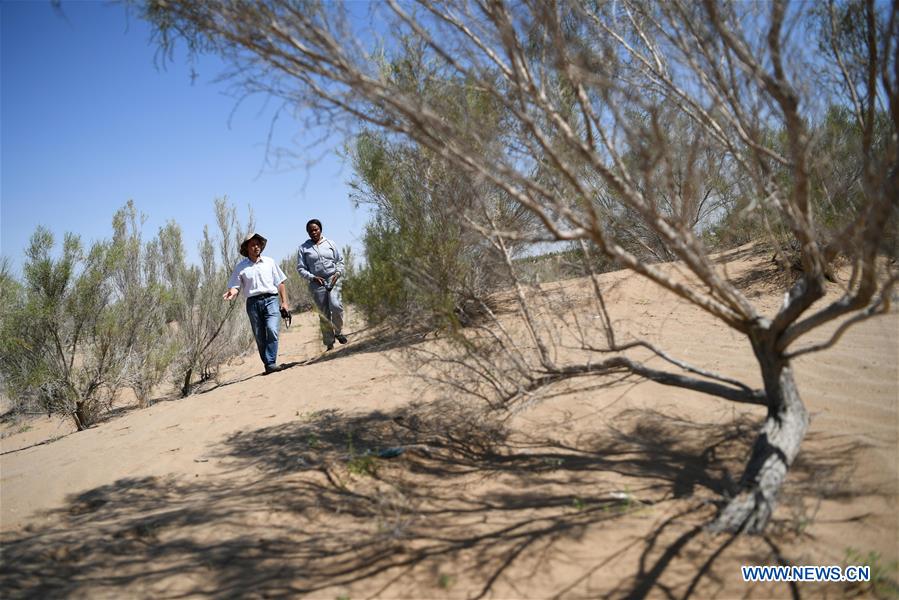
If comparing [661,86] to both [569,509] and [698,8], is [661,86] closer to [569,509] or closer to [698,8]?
[698,8]

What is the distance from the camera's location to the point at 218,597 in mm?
2447

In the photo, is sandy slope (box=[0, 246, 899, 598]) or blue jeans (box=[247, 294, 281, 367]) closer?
sandy slope (box=[0, 246, 899, 598])

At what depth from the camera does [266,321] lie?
734 centimetres

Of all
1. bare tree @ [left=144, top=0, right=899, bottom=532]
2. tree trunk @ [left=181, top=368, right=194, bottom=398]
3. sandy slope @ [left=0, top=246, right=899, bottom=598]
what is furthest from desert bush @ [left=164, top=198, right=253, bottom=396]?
bare tree @ [left=144, top=0, right=899, bottom=532]

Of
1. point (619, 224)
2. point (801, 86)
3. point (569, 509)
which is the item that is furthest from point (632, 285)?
point (569, 509)

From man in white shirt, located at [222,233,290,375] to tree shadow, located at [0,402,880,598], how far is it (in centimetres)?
318

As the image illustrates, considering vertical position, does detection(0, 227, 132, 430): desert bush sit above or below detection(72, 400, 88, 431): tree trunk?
above

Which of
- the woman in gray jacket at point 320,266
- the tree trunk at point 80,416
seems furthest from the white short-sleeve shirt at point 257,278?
the tree trunk at point 80,416

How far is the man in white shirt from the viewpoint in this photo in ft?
23.9

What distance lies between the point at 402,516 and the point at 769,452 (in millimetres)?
1864

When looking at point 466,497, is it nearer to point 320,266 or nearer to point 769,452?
point 769,452

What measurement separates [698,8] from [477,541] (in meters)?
3.07

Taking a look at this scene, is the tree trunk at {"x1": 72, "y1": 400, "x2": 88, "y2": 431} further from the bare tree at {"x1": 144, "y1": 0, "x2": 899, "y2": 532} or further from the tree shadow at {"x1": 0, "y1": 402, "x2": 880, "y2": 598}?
the bare tree at {"x1": 144, "y1": 0, "x2": 899, "y2": 532}

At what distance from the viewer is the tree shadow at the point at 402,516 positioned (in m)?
2.54
